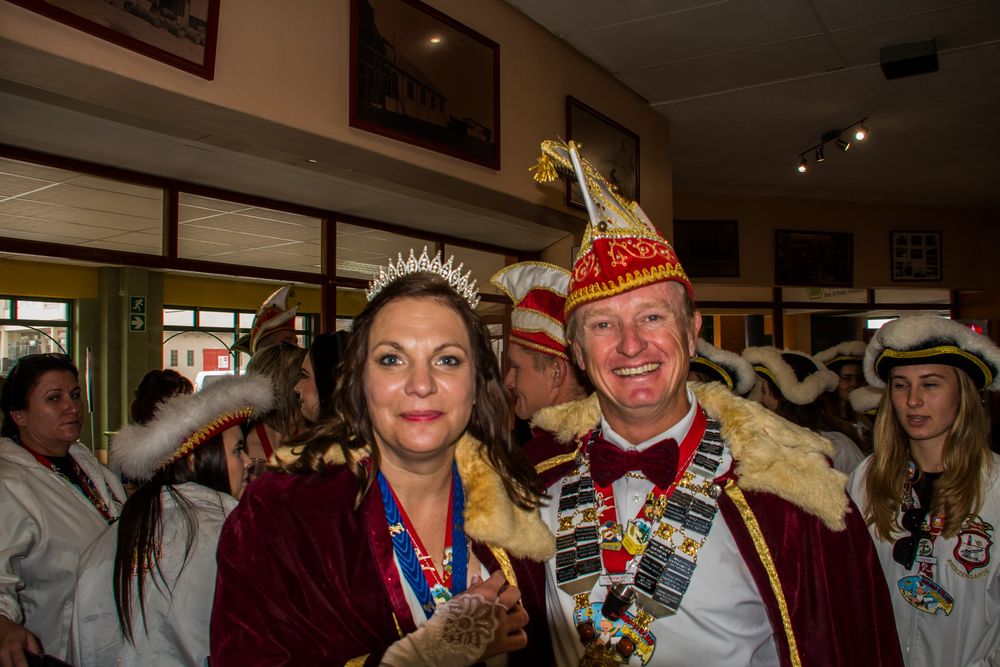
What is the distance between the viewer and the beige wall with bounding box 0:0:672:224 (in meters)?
2.77

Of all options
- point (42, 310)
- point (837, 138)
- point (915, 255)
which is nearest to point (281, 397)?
point (42, 310)

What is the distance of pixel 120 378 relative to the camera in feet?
16.7

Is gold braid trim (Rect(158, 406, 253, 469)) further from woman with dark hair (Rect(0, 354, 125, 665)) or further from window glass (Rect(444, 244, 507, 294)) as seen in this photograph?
window glass (Rect(444, 244, 507, 294))

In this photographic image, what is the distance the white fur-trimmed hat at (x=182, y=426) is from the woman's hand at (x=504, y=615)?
1165 mm

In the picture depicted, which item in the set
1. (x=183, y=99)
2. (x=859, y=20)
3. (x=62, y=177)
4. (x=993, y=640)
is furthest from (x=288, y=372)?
(x=859, y=20)

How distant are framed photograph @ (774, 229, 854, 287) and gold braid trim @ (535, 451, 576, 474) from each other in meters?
9.28

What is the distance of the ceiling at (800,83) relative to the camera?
5156 millimetres

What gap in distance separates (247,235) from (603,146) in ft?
9.85

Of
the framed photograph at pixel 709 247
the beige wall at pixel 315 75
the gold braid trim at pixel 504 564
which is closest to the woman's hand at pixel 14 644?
the gold braid trim at pixel 504 564

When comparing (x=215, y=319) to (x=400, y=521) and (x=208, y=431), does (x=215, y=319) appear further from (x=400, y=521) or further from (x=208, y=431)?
(x=400, y=521)

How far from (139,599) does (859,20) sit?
5.84 meters

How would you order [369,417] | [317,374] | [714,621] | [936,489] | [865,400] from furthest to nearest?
[865,400] → [317,374] → [936,489] → [369,417] → [714,621]

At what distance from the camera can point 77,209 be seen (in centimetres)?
413

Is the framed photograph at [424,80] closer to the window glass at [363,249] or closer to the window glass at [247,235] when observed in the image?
the window glass at [363,249]
